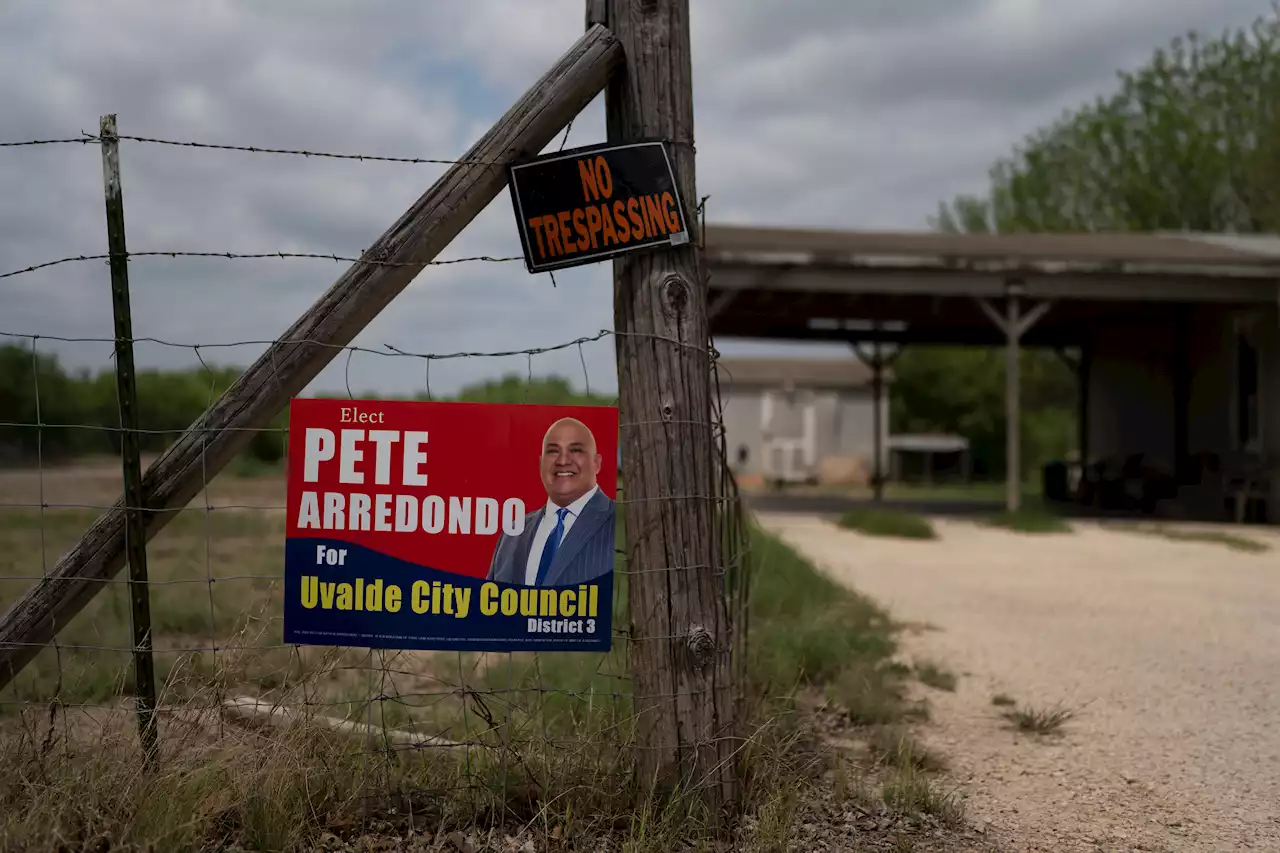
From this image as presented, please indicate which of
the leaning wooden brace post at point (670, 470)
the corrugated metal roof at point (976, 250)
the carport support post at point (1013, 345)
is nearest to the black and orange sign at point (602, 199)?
the leaning wooden brace post at point (670, 470)

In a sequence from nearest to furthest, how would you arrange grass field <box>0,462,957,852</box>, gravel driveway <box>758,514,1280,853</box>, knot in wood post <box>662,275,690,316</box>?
grass field <box>0,462,957,852</box>, knot in wood post <box>662,275,690,316</box>, gravel driveway <box>758,514,1280,853</box>

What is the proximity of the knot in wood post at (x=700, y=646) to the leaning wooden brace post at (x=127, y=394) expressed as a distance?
64.9 inches

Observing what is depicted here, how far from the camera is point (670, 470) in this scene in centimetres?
352

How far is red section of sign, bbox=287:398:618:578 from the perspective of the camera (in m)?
3.43

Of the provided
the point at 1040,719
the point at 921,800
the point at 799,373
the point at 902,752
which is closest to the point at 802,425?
the point at 799,373

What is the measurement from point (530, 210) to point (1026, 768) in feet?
10.4

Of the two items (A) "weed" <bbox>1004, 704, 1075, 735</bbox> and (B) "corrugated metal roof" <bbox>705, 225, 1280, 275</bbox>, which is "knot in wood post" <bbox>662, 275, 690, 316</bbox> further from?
(B) "corrugated metal roof" <bbox>705, 225, 1280, 275</bbox>

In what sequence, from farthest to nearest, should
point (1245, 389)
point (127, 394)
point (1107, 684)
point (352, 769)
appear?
point (1245, 389) → point (1107, 684) → point (352, 769) → point (127, 394)

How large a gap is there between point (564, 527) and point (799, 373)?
39329mm

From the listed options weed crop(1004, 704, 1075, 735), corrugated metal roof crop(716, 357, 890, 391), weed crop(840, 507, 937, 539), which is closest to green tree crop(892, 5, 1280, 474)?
corrugated metal roof crop(716, 357, 890, 391)

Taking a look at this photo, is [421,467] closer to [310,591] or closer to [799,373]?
[310,591]

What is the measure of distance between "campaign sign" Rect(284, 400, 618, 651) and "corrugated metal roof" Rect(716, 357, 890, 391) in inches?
1394

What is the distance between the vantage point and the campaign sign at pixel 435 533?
3.42 metres

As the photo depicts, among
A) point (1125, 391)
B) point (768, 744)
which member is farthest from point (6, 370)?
point (1125, 391)
